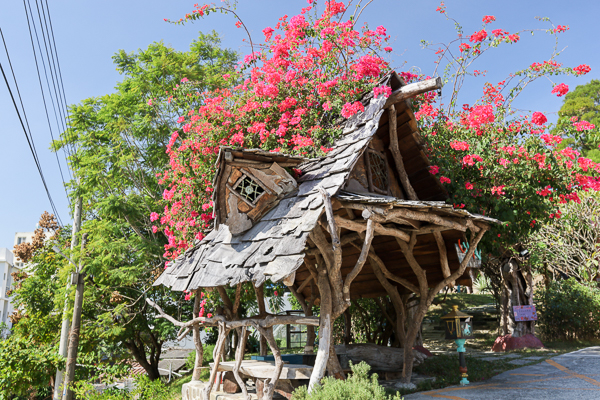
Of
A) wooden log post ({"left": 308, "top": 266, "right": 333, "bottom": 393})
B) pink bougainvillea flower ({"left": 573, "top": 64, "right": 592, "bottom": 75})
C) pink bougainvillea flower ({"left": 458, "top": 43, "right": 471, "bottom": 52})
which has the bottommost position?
wooden log post ({"left": 308, "top": 266, "right": 333, "bottom": 393})

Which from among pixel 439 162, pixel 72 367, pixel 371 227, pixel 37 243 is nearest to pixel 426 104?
pixel 439 162

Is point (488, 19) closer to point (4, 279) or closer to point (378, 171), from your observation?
point (378, 171)

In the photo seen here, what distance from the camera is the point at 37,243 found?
2003cm

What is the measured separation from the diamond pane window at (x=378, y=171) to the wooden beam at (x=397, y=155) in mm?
273

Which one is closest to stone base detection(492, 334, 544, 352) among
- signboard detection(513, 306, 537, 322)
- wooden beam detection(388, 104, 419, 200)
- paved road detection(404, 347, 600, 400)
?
signboard detection(513, 306, 537, 322)

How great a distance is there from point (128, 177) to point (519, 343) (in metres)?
14.2

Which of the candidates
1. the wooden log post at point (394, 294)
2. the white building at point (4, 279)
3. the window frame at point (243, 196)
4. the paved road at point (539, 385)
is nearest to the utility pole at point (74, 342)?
the window frame at point (243, 196)

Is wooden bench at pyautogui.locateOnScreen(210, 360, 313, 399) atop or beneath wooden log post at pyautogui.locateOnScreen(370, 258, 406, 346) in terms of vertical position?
beneath

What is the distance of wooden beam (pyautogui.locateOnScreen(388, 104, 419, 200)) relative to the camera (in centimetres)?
808

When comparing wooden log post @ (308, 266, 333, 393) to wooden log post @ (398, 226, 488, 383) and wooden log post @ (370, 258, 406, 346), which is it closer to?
wooden log post @ (398, 226, 488, 383)

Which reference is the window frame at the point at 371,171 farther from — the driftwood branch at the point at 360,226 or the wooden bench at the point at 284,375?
the wooden bench at the point at 284,375

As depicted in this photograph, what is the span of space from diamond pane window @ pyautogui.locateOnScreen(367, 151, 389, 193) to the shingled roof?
0.66 metres

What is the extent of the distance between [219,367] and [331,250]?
310 centimetres

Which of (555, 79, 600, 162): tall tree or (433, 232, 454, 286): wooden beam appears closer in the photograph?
(433, 232, 454, 286): wooden beam
